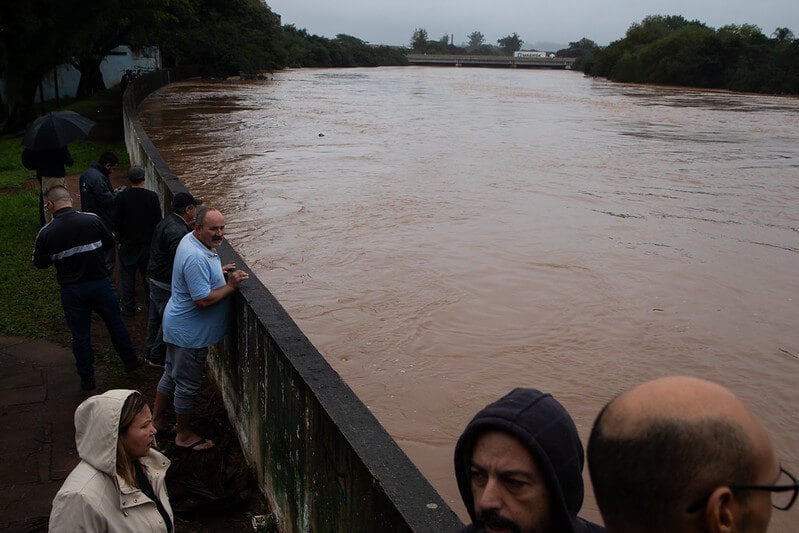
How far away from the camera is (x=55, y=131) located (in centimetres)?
882

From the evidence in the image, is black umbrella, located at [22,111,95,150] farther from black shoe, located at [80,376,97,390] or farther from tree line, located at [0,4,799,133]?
tree line, located at [0,4,799,133]

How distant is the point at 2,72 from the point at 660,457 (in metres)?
20.5

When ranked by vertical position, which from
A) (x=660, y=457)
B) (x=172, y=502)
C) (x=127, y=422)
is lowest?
(x=172, y=502)

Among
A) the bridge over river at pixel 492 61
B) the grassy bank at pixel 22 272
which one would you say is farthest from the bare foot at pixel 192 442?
the bridge over river at pixel 492 61

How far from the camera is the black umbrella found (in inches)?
345

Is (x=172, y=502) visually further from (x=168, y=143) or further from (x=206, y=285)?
(x=168, y=143)

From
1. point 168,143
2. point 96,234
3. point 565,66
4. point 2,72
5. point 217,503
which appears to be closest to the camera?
point 217,503

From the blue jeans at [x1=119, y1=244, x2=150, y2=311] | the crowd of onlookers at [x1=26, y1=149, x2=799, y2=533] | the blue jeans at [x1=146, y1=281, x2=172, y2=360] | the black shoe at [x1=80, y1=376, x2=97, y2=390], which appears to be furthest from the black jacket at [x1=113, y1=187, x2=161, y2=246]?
the crowd of onlookers at [x1=26, y1=149, x2=799, y2=533]

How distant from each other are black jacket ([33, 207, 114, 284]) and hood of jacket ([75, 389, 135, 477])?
3.04m

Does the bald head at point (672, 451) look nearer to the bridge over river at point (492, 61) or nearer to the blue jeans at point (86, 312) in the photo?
the blue jeans at point (86, 312)

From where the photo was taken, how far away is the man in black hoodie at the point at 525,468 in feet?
6.23

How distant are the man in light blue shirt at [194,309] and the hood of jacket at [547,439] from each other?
126 inches

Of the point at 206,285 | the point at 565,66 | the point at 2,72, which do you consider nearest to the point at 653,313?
the point at 206,285

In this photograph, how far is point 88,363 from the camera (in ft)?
19.6
